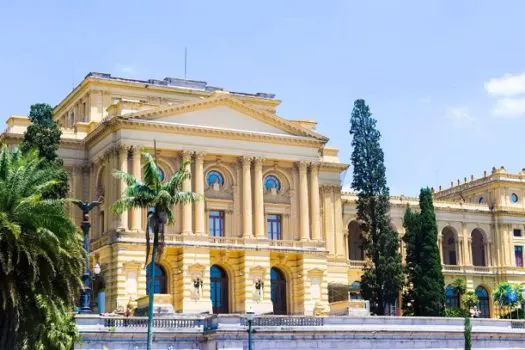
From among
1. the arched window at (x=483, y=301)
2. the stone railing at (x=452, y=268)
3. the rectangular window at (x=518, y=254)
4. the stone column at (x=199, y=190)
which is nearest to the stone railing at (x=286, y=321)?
the stone column at (x=199, y=190)

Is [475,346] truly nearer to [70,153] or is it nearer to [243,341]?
[243,341]

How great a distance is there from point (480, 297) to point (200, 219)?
36281mm

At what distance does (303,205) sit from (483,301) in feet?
97.8

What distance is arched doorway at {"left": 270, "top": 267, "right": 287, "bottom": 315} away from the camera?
66688 mm

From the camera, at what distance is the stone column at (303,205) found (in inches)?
2643

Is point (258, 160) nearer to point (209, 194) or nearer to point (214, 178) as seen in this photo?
point (214, 178)

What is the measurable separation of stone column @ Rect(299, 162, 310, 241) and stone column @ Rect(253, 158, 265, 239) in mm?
2993

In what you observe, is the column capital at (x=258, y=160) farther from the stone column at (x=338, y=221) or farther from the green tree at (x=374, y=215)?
the stone column at (x=338, y=221)

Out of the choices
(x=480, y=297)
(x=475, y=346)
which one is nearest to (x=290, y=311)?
(x=475, y=346)

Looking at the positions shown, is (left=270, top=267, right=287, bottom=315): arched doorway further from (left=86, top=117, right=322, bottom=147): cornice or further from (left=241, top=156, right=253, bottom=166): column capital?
(left=86, top=117, right=322, bottom=147): cornice

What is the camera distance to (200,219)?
210 feet

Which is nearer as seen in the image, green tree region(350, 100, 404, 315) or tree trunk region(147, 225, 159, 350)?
tree trunk region(147, 225, 159, 350)

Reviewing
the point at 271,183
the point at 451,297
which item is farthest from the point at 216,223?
the point at 451,297

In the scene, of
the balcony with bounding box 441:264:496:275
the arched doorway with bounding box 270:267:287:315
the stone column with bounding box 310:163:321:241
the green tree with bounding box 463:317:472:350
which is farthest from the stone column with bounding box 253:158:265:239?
the balcony with bounding box 441:264:496:275
